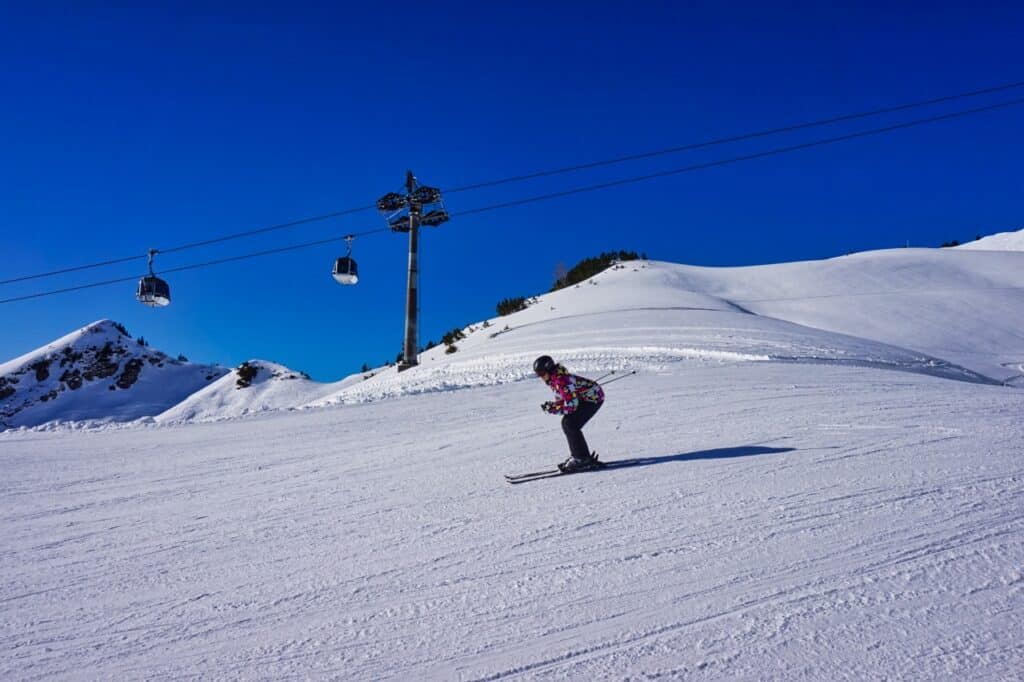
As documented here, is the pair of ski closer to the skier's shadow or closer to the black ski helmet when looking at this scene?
the skier's shadow

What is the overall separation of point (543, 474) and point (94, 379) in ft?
140

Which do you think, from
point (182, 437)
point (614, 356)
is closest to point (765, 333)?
point (614, 356)

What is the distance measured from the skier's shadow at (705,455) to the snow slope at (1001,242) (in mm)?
64429

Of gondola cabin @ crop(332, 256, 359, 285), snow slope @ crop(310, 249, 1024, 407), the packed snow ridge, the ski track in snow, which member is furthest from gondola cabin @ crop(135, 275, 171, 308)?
the ski track in snow

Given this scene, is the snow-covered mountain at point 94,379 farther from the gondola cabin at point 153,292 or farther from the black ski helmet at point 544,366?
the black ski helmet at point 544,366

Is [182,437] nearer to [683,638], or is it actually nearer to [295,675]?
[295,675]

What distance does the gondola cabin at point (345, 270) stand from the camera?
77.3 feet

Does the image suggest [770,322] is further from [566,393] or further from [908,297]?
[566,393]

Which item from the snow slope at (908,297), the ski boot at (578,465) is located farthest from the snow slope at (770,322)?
the ski boot at (578,465)

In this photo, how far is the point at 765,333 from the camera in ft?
64.5

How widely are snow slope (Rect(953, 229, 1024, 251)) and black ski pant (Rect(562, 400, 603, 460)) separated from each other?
216ft

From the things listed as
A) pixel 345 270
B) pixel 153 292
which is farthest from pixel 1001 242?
pixel 153 292

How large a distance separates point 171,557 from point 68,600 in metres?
0.84

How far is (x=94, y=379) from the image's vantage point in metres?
41.0
